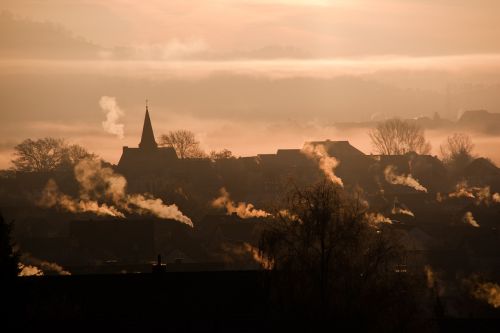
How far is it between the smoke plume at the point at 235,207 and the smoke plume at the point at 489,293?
108 ft

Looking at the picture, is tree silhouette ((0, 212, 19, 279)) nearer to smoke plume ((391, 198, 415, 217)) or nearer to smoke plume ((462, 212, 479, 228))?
smoke plume ((462, 212, 479, 228))

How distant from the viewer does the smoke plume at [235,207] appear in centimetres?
12461

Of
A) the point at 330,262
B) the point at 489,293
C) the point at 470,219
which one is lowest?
the point at 489,293

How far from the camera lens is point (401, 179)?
598ft

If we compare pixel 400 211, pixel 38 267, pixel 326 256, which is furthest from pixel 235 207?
pixel 326 256

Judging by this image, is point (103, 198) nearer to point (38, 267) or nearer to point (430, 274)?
point (38, 267)

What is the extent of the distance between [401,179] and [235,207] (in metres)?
41.6

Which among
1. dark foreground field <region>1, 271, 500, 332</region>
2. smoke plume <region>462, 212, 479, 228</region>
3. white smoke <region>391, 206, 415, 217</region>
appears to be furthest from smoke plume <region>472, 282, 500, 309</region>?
white smoke <region>391, 206, 415, 217</region>

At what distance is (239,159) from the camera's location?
614 feet

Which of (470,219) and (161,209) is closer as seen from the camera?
(470,219)

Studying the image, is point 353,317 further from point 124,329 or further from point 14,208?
point 14,208

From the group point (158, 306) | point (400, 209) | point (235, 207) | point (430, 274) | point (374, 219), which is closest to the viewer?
point (158, 306)

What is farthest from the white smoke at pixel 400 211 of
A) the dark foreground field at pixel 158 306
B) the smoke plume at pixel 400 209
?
the dark foreground field at pixel 158 306

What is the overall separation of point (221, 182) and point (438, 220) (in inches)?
→ 1985
